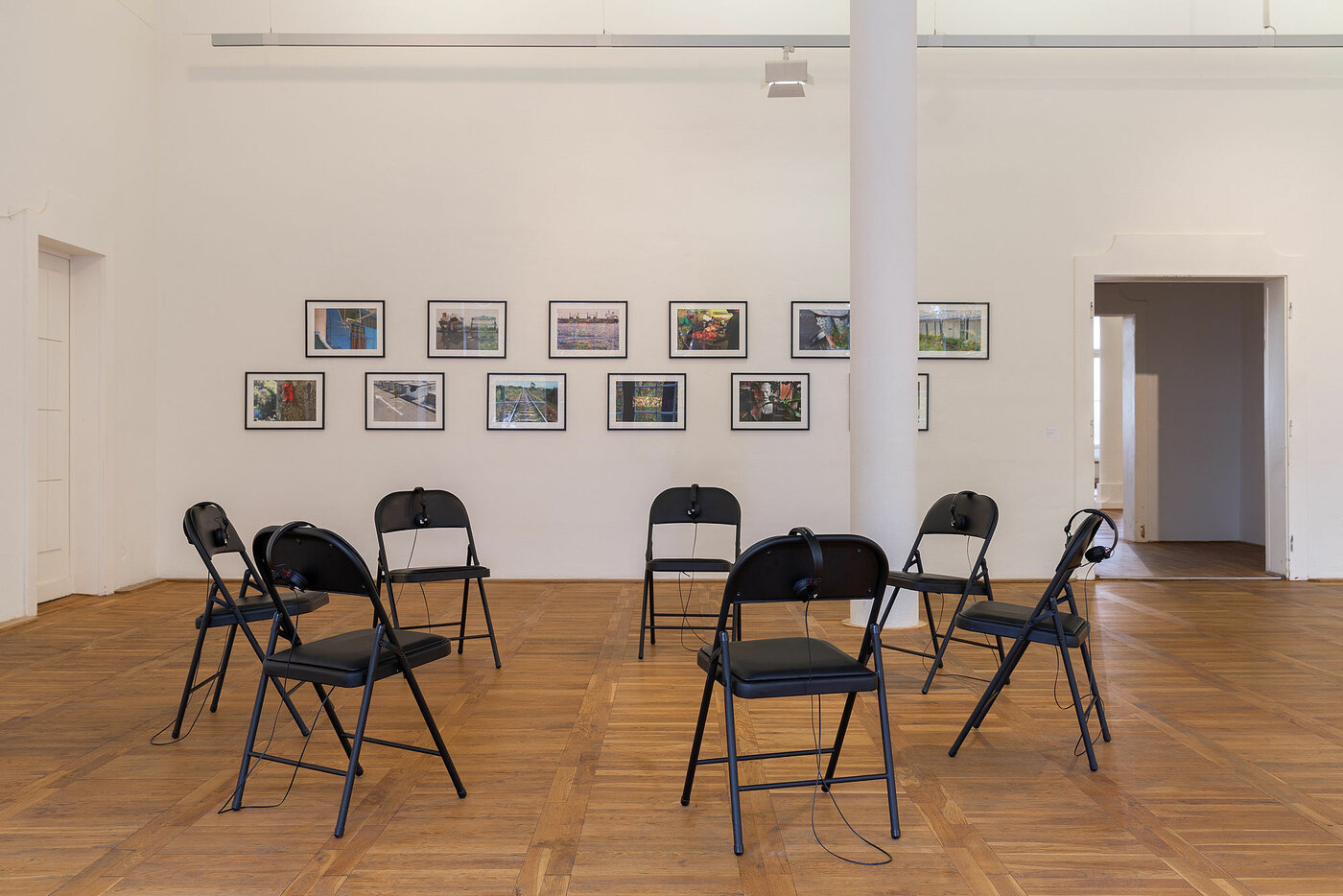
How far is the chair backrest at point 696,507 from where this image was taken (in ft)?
17.4

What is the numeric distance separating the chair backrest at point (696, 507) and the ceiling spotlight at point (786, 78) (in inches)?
113

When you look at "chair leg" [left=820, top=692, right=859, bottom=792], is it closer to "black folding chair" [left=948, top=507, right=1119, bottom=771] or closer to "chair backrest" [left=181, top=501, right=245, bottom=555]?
"black folding chair" [left=948, top=507, right=1119, bottom=771]

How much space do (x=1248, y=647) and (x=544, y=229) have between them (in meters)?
5.54

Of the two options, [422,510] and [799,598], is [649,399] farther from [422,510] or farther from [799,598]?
[799,598]

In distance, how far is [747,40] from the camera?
22.7ft

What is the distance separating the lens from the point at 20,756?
317cm

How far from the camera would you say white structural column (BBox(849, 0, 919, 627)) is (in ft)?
17.5

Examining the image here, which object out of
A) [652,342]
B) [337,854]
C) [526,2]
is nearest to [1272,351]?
[652,342]

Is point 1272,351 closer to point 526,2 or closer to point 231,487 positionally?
point 526,2

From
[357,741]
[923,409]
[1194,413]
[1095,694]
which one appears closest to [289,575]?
[357,741]

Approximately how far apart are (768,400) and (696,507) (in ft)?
6.84

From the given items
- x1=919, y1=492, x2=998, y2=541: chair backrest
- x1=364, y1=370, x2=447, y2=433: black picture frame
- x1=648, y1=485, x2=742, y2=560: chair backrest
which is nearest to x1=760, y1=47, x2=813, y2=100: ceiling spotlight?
x1=648, y1=485, x2=742, y2=560: chair backrest

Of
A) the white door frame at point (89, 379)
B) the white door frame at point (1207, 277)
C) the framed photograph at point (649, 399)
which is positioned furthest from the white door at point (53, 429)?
the white door frame at point (1207, 277)

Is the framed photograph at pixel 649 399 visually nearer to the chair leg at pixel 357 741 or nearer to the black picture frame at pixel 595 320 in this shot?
the black picture frame at pixel 595 320
